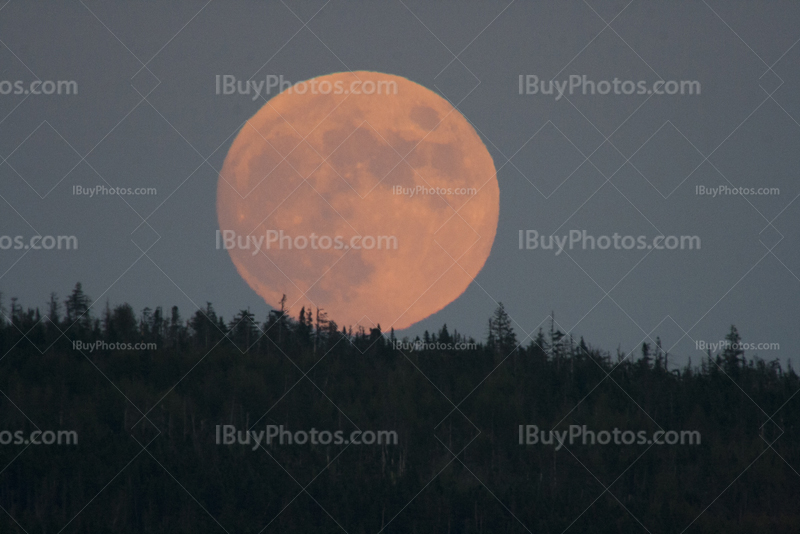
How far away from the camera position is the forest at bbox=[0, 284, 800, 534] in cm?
9106

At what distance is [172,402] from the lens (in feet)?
372

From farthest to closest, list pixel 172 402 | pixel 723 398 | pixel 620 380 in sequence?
pixel 620 380, pixel 723 398, pixel 172 402

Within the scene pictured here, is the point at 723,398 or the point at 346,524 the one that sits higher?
the point at 723,398

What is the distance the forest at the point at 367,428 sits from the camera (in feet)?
299

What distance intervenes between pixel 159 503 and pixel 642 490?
54266 mm

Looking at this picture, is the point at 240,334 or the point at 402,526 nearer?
the point at 402,526

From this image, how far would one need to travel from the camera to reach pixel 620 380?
5113 inches

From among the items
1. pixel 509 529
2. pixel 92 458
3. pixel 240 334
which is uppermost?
pixel 240 334

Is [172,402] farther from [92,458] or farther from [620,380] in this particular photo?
[620,380]

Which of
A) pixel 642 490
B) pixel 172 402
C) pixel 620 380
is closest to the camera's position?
pixel 642 490

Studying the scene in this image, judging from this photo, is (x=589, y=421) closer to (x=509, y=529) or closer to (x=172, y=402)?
(x=509, y=529)

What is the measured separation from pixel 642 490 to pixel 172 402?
194ft

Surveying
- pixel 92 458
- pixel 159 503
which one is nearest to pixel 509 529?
pixel 159 503

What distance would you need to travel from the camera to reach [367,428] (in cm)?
11238
